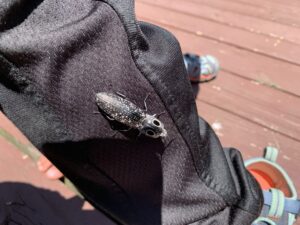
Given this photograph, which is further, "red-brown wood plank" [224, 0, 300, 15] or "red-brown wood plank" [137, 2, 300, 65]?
"red-brown wood plank" [224, 0, 300, 15]

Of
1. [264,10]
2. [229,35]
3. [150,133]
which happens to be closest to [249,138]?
[229,35]

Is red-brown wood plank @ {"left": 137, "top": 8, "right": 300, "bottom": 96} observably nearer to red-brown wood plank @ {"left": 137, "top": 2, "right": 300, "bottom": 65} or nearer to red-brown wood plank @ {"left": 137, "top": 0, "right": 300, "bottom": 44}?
red-brown wood plank @ {"left": 137, "top": 2, "right": 300, "bottom": 65}

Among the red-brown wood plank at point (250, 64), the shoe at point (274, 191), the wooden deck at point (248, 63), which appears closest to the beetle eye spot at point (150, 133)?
the shoe at point (274, 191)

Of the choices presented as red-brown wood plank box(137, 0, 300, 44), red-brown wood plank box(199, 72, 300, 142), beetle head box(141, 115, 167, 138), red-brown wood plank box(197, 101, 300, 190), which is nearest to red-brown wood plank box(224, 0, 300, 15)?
red-brown wood plank box(137, 0, 300, 44)

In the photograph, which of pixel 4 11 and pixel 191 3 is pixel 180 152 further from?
pixel 191 3

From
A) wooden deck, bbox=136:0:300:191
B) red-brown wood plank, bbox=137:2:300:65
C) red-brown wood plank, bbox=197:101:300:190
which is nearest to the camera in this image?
red-brown wood plank, bbox=197:101:300:190
